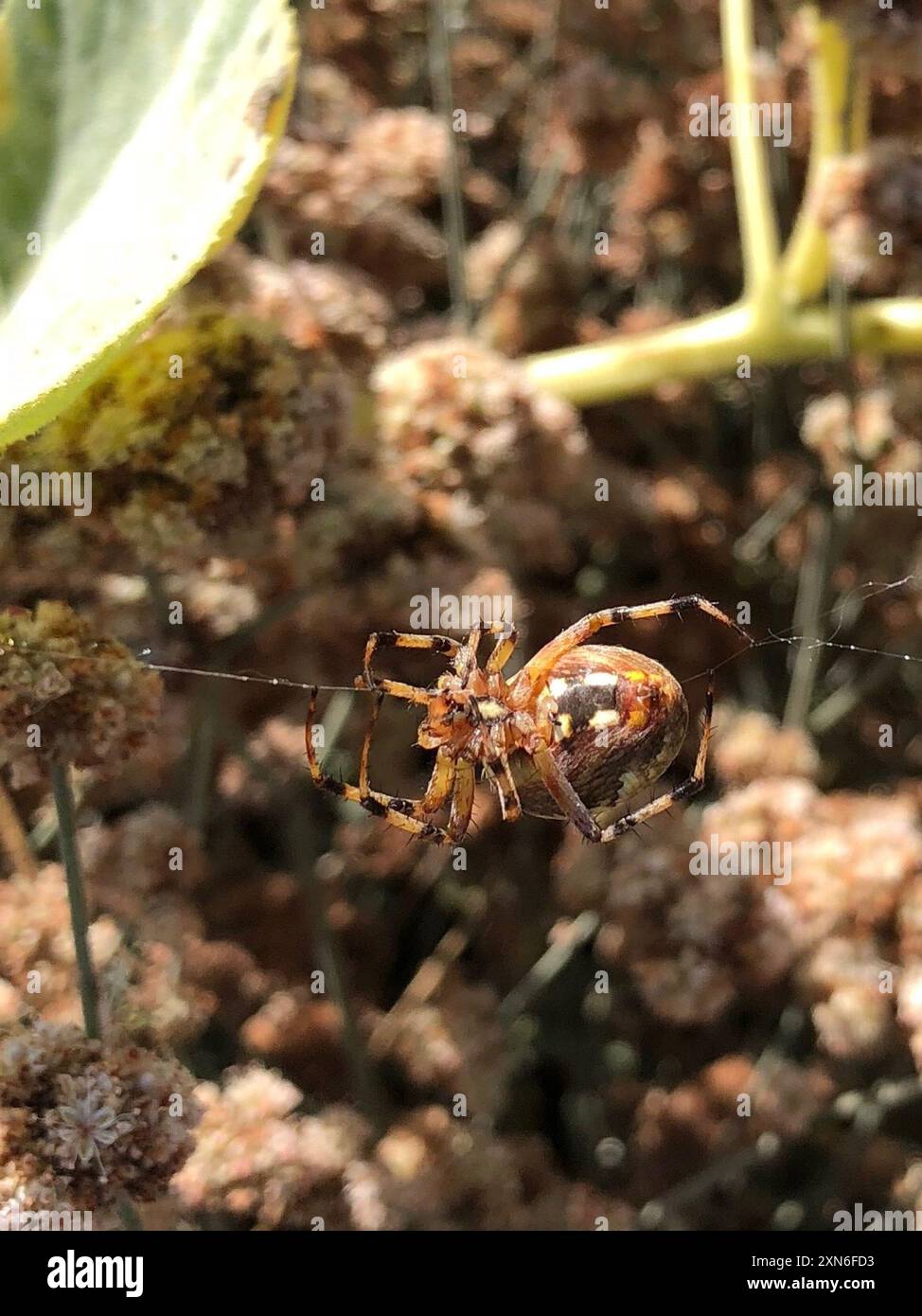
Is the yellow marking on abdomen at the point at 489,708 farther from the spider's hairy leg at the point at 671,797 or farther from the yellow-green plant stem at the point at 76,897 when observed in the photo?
the yellow-green plant stem at the point at 76,897

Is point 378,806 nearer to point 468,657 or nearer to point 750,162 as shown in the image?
point 468,657

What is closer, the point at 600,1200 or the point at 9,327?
the point at 9,327

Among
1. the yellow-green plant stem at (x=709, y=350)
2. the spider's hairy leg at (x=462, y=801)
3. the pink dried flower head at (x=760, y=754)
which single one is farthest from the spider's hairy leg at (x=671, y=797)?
the yellow-green plant stem at (x=709, y=350)

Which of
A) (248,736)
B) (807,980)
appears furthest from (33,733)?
(807,980)

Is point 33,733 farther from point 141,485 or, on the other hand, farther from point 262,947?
point 262,947

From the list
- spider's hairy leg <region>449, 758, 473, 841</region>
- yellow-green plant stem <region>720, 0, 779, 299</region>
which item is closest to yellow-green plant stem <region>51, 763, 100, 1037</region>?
spider's hairy leg <region>449, 758, 473, 841</region>

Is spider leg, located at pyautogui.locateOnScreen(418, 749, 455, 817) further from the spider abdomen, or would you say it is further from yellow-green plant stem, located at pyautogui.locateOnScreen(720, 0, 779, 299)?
yellow-green plant stem, located at pyautogui.locateOnScreen(720, 0, 779, 299)
